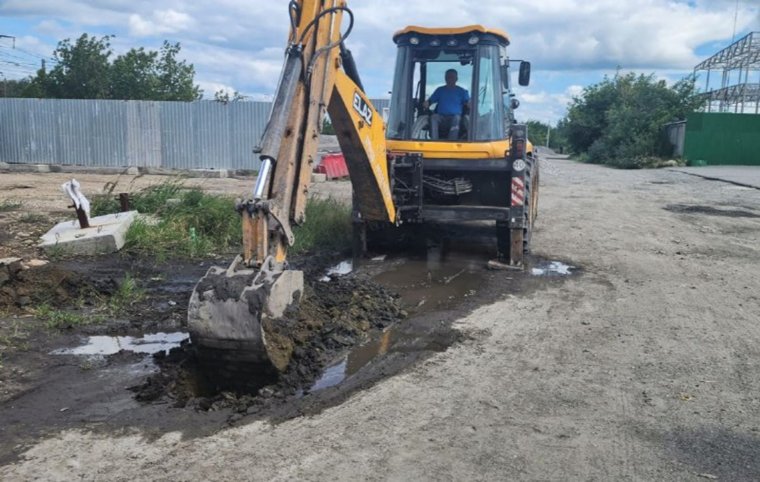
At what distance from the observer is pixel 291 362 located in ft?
15.8

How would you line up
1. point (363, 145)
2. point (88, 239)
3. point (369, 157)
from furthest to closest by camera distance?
1. point (88, 239)
2. point (369, 157)
3. point (363, 145)

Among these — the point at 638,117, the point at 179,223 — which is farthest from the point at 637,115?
the point at 179,223

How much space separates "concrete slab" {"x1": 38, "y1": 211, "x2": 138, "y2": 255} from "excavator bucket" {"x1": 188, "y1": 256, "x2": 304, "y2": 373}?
181 inches


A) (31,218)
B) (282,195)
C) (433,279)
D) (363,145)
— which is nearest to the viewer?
(282,195)

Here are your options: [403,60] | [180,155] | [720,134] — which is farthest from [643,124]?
[403,60]

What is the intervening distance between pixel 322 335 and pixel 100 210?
22.3 feet

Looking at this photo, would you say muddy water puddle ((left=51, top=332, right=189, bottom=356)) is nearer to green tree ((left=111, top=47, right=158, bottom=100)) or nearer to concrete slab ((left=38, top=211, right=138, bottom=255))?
concrete slab ((left=38, top=211, right=138, bottom=255))

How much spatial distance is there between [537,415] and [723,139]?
108ft

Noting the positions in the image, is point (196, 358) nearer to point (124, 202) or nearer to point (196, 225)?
point (196, 225)

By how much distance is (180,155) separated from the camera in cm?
2284

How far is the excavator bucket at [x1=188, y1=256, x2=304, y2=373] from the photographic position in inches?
172

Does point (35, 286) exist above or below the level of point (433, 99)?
below

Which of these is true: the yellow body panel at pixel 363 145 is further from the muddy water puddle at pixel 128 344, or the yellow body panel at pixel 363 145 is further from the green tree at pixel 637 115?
the green tree at pixel 637 115

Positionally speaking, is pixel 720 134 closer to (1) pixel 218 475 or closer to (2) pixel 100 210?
(2) pixel 100 210
